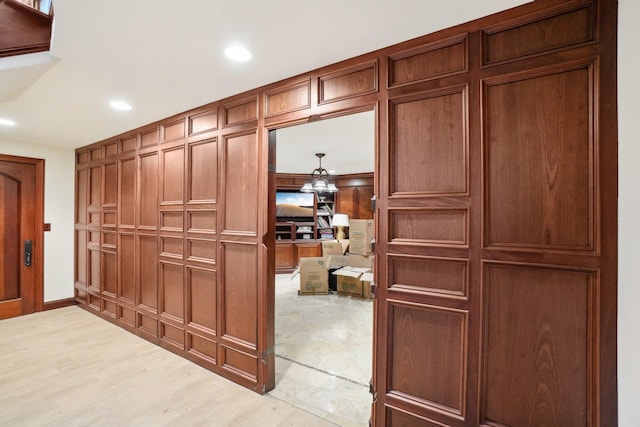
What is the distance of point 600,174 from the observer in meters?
1.24

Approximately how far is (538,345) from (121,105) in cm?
348

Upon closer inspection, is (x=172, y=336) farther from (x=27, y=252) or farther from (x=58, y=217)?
(x=58, y=217)

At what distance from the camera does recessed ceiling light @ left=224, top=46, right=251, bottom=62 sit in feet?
5.74

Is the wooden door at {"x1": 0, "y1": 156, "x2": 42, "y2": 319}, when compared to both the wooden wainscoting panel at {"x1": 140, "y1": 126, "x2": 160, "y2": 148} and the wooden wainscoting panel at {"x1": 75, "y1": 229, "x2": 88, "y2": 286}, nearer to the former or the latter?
the wooden wainscoting panel at {"x1": 75, "y1": 229, "x2": 88, "y2": 286}

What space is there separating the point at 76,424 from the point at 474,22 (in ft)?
11.1

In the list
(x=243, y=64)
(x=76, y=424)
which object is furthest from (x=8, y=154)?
(x=243, y=64)

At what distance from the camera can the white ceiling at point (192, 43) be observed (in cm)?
140

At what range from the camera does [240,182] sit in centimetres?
244


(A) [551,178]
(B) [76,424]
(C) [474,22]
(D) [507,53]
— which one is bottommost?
(B) [76,424]

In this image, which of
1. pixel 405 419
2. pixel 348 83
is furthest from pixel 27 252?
pixel 405 419

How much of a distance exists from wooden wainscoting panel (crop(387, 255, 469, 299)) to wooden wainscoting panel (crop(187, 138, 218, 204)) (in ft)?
5.55

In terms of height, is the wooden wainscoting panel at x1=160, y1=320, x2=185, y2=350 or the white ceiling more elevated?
the white ceiling

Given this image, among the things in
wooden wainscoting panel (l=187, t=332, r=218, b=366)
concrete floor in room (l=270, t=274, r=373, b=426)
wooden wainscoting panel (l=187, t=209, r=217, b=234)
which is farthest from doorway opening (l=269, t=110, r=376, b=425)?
wooden wainscoting panel (l=187, t=209, r=217, b=234)

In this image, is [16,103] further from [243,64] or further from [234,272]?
[234,272]
